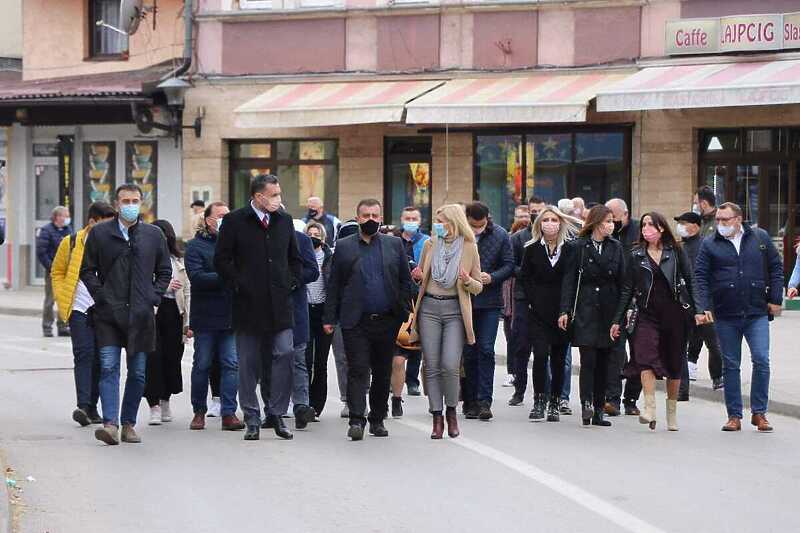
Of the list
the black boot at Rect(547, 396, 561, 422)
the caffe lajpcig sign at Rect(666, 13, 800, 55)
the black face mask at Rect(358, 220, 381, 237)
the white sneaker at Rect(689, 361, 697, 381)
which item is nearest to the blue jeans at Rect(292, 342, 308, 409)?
the black face mask at Rect(358, 220, 381, 237)

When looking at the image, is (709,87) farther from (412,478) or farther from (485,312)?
(412,478)

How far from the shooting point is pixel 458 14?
1022 inches

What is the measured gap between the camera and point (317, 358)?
12945 mm

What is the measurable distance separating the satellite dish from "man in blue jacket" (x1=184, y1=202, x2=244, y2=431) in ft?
53.6

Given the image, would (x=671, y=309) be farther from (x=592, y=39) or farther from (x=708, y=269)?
(x=592, y=39)

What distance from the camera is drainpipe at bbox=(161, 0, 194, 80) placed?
27734 mm

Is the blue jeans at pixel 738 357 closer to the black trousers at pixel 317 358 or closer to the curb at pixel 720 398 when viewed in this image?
the curb at pixel 720 398

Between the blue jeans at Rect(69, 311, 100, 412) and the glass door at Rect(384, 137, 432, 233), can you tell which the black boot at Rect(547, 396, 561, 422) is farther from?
the glass door at Rect(384, 137, 432, 233)

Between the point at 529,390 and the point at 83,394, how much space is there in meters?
4.80

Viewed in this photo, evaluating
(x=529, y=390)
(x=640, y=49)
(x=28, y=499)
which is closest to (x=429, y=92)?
(x=640, y=49)

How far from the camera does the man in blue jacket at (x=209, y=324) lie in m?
12.2

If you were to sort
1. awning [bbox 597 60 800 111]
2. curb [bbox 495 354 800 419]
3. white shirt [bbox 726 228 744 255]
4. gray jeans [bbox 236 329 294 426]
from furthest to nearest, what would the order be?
1. awning [bbox 597 60 800 111]
2. curb [bbox 495 354 800 419]
3. white shirt [bbox 726 228 744 255]
4. gray jeans [bbox 236 329 294 426]

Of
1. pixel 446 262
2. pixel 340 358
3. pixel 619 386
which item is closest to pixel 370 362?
pixel 446 262

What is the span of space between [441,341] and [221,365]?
180 cm
